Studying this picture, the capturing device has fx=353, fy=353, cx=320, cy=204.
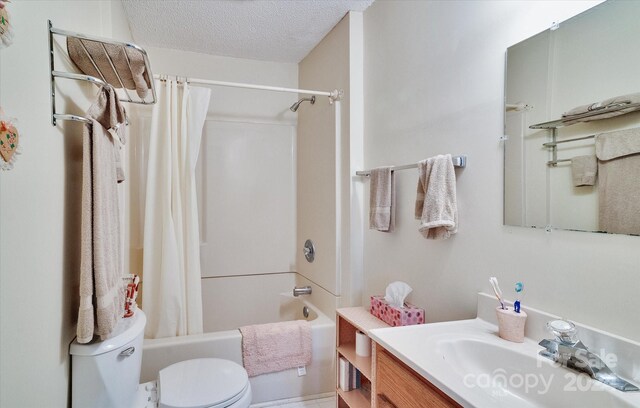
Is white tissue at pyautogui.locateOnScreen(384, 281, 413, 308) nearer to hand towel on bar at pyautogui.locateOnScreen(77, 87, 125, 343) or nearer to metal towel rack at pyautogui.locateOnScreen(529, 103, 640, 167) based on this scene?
metal towel rack at pyautogui.locateOnScreen(529, 103, 640, 167)

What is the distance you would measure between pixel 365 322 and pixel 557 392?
887mm

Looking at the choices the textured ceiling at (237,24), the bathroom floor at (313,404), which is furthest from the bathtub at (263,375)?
the textured ceiling at (237,24)

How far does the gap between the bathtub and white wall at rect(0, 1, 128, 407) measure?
704 millimetres

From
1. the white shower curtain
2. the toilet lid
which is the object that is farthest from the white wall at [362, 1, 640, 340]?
the white shower curtain

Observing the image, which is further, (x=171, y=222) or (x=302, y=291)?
(x=302, y=291)

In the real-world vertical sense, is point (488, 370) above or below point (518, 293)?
below

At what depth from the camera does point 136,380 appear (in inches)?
56.4

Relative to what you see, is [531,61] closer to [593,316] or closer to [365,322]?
[593,316]

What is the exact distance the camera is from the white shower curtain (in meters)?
2.03

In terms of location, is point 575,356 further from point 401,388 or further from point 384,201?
point 384,201

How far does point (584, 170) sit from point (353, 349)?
131cm

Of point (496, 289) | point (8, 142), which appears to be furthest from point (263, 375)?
point (8, 142)

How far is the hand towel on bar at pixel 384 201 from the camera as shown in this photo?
183 centimetres

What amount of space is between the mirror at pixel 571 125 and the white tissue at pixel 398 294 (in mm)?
604
